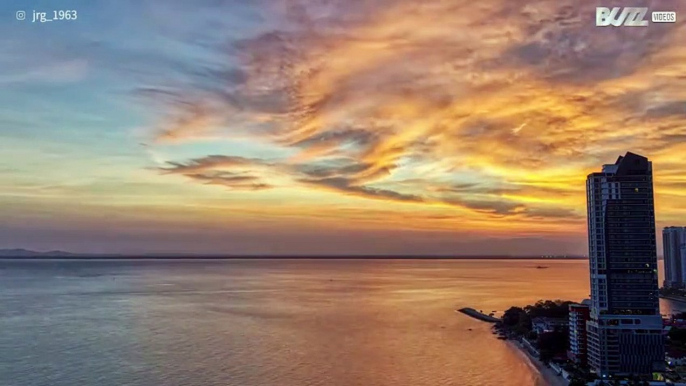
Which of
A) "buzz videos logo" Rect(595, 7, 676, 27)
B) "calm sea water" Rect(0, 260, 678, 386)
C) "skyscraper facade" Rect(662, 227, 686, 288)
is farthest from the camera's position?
"skyscraper facade" Rect(662, 227, 686, 288)

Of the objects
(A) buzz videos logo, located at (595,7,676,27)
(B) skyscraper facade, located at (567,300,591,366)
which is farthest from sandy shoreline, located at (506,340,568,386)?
(A) buzz videos logo, located at (595,7,676,27)

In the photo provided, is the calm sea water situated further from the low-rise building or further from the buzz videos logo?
the buzz videos logo

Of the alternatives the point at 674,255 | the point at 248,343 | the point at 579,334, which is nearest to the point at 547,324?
the point at 579,334

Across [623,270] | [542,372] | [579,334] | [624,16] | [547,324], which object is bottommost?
[542,372]

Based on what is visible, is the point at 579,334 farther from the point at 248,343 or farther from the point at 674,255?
the point at 674,255

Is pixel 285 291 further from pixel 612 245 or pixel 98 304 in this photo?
pixel 612 245

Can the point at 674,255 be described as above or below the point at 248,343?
above

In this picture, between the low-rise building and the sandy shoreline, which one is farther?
the low-rise building
